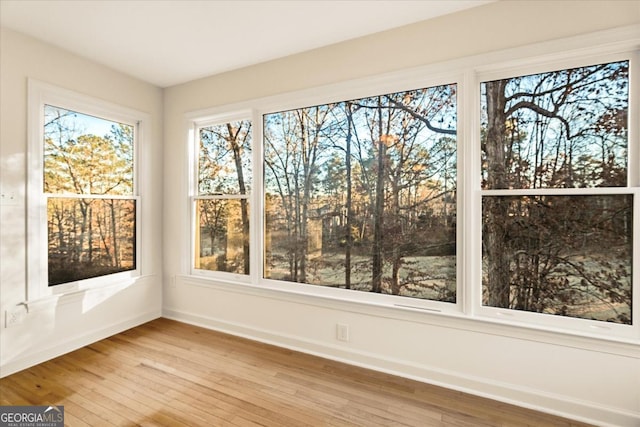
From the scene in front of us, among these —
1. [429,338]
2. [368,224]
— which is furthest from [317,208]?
[429,338]

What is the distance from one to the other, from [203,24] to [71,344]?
292 cm

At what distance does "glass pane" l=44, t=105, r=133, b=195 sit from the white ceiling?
24.1 inches

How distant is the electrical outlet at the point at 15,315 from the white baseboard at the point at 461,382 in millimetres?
1594

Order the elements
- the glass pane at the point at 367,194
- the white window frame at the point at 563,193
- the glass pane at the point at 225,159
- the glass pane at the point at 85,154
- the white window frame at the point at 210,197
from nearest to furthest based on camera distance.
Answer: the white window frame at the point at 563,193, the glass pane at the point at 367,194, the glass pane at the point at 85,154, the white window frame at the point at 210,197, the glass pane at the point at 225,159

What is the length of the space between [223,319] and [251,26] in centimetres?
265

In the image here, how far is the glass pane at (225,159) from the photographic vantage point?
3115mm

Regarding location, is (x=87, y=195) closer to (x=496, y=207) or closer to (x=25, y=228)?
(x=25, y=228)

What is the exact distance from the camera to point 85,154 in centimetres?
290

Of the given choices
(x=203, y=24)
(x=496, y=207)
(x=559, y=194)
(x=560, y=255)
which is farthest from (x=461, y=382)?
(x=203, y=24)

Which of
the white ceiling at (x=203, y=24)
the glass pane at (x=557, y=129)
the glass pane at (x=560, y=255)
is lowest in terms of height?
the glass pane at (x=560, y=255)

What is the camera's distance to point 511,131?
A: 2080 mm

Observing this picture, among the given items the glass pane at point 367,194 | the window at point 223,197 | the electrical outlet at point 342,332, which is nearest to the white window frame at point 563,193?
the glass pane at point 367,194

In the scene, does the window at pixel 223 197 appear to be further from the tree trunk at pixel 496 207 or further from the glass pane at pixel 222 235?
the tree trunk at pixel 496 207

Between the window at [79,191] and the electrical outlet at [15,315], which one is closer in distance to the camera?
the electrical outlet at [15,315]
